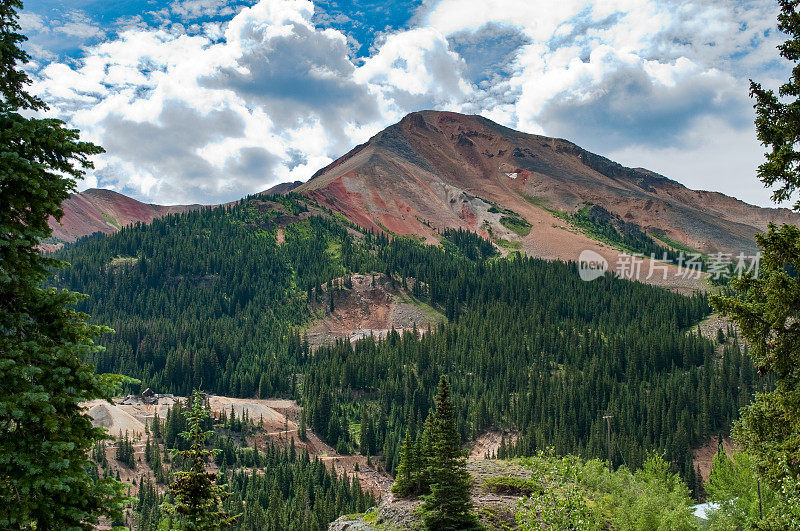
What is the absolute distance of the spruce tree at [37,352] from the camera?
11.2 m

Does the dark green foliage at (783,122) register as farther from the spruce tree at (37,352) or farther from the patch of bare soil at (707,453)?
the patch of bare soil at (707,453)

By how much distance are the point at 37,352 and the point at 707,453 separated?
512 ft

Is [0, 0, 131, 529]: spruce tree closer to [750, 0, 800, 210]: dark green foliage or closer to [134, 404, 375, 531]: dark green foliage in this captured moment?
[750, 0, 800, 210]: dark green foliage

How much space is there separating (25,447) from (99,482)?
187 cm

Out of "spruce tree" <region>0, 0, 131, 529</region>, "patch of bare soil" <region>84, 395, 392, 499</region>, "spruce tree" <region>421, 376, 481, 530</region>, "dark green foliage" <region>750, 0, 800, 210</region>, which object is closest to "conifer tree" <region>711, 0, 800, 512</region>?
"dark green foliage" <region>750, 0, 800, 210</region>

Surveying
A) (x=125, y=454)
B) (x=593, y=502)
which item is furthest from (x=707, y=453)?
(x=125, y=454)

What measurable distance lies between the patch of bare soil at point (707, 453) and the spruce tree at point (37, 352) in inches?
5714

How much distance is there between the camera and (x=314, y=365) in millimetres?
191250

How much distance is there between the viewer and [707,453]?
5379 inches

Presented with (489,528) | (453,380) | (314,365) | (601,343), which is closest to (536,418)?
(453,380)

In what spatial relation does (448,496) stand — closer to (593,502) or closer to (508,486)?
(508,486)

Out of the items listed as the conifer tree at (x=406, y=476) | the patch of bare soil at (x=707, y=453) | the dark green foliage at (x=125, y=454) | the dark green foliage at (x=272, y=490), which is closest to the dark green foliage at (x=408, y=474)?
the conifer tree at (x=406, y=476)

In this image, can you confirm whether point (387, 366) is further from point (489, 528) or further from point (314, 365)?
point (489, 528)

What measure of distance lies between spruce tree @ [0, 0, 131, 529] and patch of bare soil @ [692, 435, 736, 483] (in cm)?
14514
